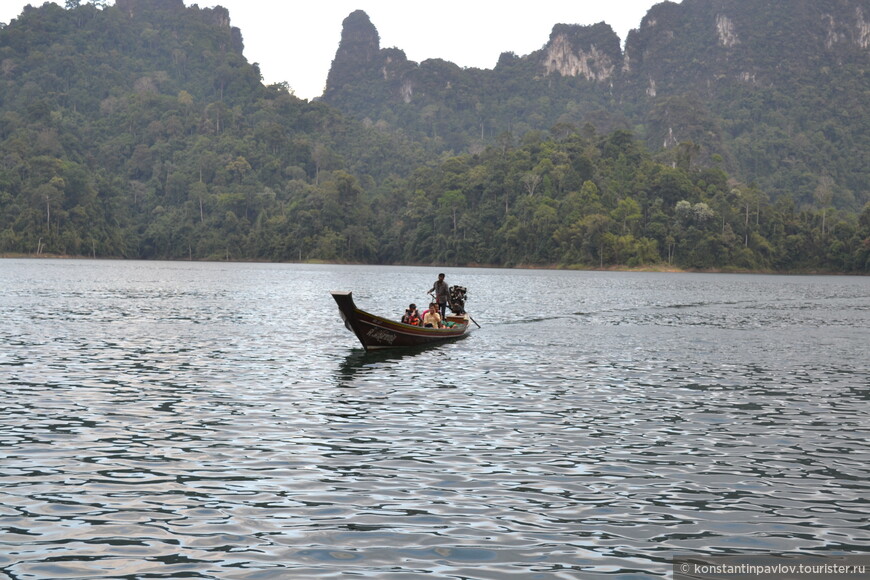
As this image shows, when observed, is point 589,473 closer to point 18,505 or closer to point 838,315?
point 18,505

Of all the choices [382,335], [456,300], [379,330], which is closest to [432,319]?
[382,335]

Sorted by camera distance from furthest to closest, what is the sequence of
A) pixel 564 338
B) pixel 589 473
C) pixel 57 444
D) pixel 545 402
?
1. pixel 564 338
2. pixel 545 402
3. pixel 57 444
4. pixel 589 473

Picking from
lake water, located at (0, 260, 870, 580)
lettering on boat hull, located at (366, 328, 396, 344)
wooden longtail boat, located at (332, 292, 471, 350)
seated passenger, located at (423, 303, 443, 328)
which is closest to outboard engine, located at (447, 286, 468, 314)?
seated passenger, located at (423, 303, 443, 328)

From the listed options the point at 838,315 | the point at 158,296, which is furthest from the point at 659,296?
the point at 158,296

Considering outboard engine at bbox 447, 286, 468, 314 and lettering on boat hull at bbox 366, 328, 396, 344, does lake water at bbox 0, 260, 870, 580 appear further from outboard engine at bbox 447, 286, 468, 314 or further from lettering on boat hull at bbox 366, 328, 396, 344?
outboard engine at bbox 447, 286, 468, 314

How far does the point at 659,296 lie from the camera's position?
295 ft

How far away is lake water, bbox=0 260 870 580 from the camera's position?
11.0m

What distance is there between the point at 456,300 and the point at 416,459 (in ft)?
99.6

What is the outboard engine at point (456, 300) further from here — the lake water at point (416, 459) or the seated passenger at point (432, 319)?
the lake water at point (416, 459)

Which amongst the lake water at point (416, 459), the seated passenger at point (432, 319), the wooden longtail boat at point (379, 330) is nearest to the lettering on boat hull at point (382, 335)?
the wooden longtail boat at point (379, 330)

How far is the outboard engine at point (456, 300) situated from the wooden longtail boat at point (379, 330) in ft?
19.8

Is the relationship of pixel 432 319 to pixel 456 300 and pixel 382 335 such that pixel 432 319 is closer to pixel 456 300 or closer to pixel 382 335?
pixel 382 335

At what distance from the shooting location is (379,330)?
34.9m

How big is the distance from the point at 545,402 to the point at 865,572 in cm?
1254
